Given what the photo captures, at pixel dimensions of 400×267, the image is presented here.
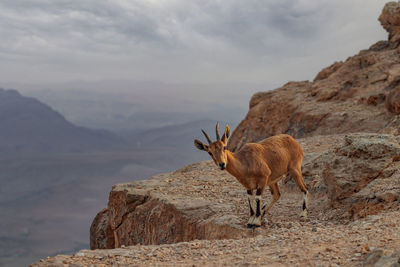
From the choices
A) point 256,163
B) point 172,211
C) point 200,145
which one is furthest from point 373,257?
point 172,211

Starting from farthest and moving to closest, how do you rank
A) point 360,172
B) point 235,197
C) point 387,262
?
point 235,197 < point 360,172 < point 387,262

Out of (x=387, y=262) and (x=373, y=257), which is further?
(x=373, y=257)

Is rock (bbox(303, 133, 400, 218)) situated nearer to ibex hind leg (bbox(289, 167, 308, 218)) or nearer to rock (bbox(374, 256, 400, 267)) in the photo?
ibex hind leg (bbox(289, 167, 308, 218))

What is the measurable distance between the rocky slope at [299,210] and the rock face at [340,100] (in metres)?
0.10

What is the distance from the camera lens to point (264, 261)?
7.58 metres

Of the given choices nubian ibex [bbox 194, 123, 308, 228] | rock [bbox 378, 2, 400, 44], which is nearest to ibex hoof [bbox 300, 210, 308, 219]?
nubian ibex [bbox 194, 123, 308, 228]

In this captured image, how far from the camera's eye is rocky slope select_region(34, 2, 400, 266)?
808 cm

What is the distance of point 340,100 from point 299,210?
1851 cm

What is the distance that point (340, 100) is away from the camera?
2955 cm

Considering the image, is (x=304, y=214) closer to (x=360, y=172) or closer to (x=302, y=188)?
(x=302, y=188)

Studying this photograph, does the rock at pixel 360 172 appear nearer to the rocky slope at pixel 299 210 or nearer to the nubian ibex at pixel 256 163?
the rocky slope at pixel 299 210

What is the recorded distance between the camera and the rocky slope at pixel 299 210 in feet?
26.5

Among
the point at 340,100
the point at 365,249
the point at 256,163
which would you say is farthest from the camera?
the point at 340,100

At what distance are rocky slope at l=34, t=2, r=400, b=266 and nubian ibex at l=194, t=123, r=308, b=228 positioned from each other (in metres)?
0.78
